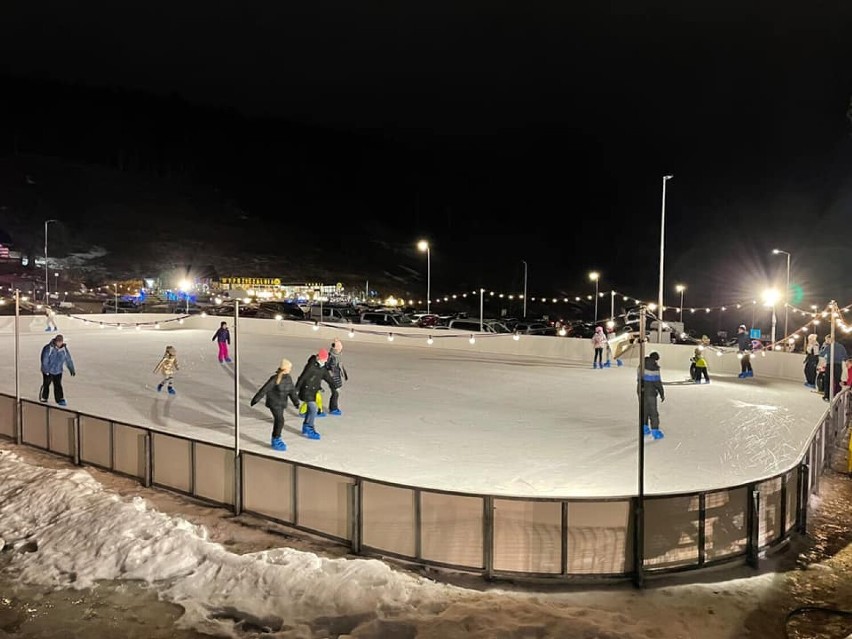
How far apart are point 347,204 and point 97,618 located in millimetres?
139004

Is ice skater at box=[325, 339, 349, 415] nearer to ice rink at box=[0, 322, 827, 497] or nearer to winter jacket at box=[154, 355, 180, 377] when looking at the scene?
ice rink at box=[0, 322, 827, 497]

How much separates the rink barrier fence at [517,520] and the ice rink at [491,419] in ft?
5.99

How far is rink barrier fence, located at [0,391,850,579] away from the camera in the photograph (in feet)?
20.9

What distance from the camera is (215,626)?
5613 millimetres

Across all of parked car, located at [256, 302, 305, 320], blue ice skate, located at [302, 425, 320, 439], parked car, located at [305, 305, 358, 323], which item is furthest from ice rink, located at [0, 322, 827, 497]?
parked car, located at [256, 302, 305, 320]

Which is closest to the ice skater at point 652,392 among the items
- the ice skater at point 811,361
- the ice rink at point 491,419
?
the ice rink at point 491,419

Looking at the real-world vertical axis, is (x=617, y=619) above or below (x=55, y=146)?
below

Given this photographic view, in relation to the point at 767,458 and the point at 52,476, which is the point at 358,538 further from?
the point at 767,458

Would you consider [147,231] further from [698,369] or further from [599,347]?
[698,369]

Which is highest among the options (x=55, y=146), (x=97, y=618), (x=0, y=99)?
(x=0, y=99)

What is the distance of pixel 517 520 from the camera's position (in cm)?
632

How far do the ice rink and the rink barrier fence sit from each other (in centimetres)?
183

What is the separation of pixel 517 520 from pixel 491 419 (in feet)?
24.3

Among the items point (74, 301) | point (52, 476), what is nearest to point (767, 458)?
point (52, 476)
